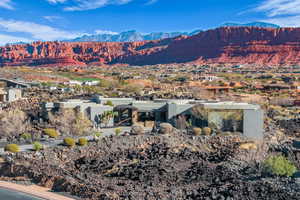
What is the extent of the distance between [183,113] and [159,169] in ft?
39.7

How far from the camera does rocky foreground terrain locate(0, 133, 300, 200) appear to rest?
55.3 ft

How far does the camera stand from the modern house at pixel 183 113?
95.5 ft

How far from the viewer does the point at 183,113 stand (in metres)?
32.5

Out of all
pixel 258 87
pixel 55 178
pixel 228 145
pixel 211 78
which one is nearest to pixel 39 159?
pixel 55 178

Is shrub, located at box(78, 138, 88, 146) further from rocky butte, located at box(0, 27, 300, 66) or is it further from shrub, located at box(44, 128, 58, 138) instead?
rocky butte, located at box(0, 27, 300, 66)

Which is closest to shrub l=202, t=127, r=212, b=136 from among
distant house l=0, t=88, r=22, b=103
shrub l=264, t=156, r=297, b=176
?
shrub l=264, t=156, r=297, b=176

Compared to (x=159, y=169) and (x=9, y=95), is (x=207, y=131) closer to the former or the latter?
(x=159, y=169)

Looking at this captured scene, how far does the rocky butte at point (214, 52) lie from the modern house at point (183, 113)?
110531mm

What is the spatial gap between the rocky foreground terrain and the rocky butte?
381ft

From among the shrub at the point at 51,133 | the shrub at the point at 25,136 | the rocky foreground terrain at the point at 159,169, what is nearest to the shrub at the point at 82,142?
the rocky foreground terrain at the point at 159,169

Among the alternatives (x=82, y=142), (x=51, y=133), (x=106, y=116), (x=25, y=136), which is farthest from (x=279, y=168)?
(x=25, y=136)

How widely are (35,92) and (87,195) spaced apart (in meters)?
37.7

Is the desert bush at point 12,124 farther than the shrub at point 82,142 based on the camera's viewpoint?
Yes

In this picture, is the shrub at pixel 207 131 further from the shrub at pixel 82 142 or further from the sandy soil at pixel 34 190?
the sandy soil at pixel 34 190
